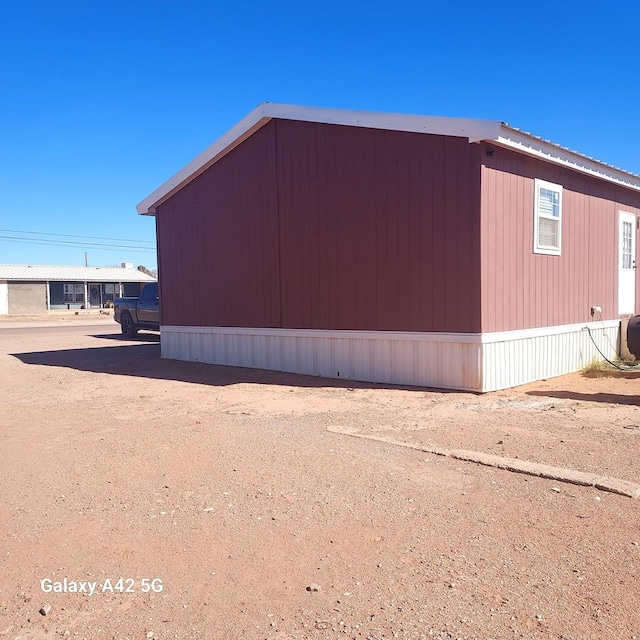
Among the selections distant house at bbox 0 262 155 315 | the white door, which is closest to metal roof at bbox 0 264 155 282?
distant house at bbox 0 262 155 315

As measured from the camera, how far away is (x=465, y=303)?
29.0ft

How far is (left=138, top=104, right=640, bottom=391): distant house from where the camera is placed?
29.2 feet

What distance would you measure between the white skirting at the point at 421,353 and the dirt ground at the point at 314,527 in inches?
53.3

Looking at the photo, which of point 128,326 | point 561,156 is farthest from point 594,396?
point 128,326

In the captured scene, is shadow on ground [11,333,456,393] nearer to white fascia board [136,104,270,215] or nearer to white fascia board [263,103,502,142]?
white fascia board [136,104,270,215]

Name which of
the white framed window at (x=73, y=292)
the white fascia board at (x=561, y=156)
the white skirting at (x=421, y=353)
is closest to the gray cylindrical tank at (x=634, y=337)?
the white skirting at (x=421, y=353)

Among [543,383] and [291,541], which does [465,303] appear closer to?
[543,383]

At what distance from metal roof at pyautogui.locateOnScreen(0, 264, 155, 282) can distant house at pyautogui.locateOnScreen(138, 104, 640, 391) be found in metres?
32.9

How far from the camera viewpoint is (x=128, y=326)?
827 inches

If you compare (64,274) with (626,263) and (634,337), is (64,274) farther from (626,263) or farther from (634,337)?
Result: (634,337)

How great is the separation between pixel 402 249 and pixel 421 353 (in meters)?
1.67

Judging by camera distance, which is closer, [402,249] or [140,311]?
[402,249]

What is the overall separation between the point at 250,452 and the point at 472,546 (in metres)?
2.68

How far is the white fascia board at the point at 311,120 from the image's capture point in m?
8.49
